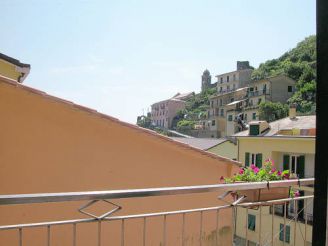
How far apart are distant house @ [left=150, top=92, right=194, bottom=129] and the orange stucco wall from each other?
254ft

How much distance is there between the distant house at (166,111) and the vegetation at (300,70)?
23.6 meters

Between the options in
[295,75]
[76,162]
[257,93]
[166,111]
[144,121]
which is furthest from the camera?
[144,121]

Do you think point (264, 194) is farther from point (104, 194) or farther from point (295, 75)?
point (295, 75)

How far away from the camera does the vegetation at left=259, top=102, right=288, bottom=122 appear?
45.8 m

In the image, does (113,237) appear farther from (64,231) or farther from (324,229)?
(324,229)

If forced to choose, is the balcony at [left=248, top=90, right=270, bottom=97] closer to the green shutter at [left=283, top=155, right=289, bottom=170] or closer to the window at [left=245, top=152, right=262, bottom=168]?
→ the window at [left=245, top=152, right=262, bottom=168]

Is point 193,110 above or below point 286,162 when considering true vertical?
above

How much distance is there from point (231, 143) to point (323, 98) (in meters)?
26.9

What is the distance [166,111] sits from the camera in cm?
8569

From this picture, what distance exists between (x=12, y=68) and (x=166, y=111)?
7759 cm

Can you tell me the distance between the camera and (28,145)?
15.4 ft

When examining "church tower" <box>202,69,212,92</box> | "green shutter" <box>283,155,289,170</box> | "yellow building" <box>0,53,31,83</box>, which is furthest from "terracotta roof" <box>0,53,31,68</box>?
"church tower" <box>202,69,212,92</box>

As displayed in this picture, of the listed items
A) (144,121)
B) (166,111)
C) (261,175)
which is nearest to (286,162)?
(261,175)

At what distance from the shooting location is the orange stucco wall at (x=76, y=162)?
459 centimetres
